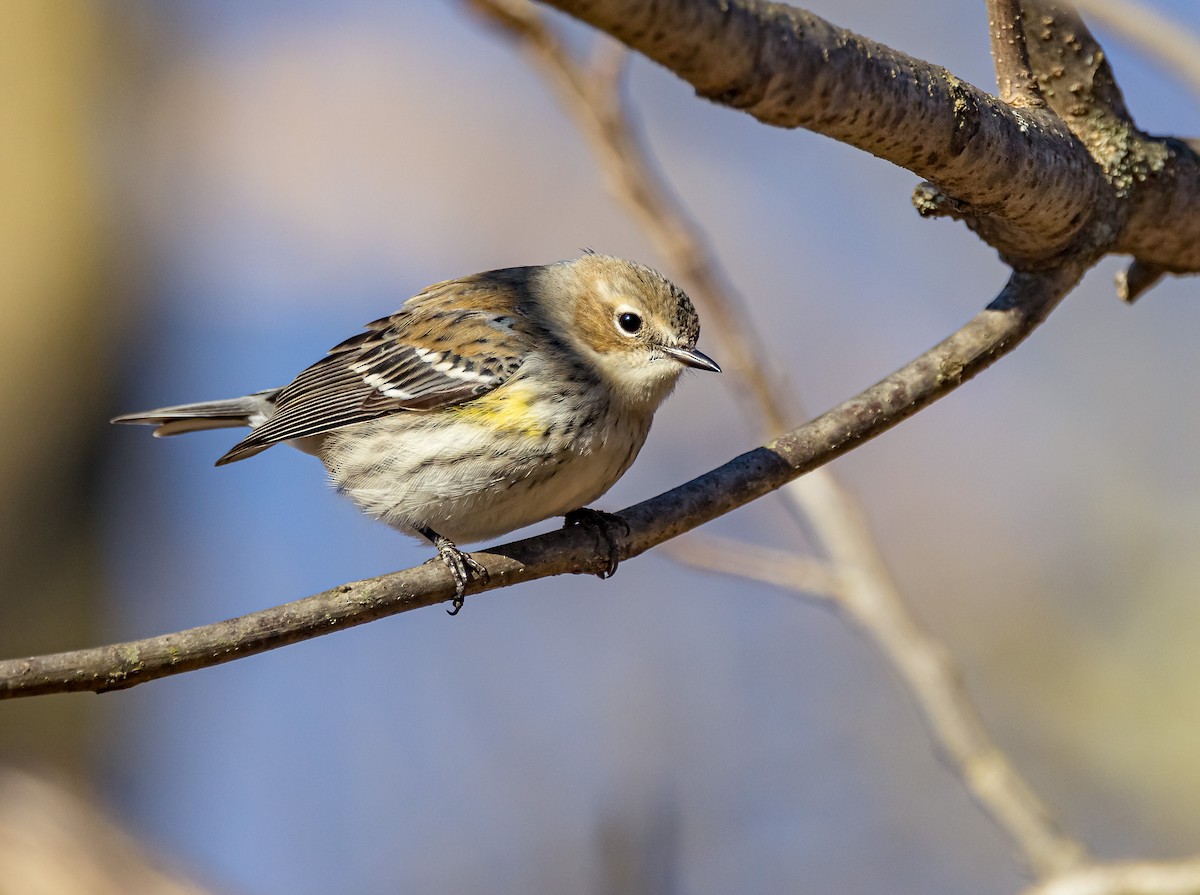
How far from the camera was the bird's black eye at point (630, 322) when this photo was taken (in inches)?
183

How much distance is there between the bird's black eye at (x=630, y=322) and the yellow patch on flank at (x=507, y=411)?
58 centimetres

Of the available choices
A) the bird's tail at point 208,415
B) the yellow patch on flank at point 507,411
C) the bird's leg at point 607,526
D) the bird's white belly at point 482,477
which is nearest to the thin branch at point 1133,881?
the bird's leg at point 607,526

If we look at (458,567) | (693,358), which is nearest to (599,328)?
(693,358)

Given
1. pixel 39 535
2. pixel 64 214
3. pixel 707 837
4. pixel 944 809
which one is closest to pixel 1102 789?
pixel 944 809

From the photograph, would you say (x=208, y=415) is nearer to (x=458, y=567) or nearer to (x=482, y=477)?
(x=482, y=477)

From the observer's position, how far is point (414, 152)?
9.88 meters

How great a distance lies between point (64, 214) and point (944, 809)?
682 centimetres

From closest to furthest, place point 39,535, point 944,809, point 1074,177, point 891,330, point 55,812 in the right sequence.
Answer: point 1074,177
point 55,812
point 39,535
point 944,809
point 891,330

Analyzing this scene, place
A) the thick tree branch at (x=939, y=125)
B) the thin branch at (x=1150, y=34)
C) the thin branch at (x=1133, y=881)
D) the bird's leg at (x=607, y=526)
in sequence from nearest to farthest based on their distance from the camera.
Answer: the thin branch at (x=1150, y=34), the thick tree branch at (x=939, y=125), the thin branch at (x=1133, y=881), the bird's leg at (x=607, y=526)

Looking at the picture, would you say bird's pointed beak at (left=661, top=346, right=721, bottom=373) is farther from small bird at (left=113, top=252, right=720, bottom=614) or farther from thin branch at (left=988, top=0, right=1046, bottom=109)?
thin branch at (left=988, top=0, right=1046, bottom=109)

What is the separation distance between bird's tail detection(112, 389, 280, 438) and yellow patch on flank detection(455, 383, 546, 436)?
60.6 inches

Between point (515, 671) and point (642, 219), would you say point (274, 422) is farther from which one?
point (515, 671)

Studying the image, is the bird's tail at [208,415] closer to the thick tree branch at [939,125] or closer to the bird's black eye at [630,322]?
the bird's black eye at [630,322]

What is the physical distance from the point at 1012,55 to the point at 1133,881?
6.92 feet
